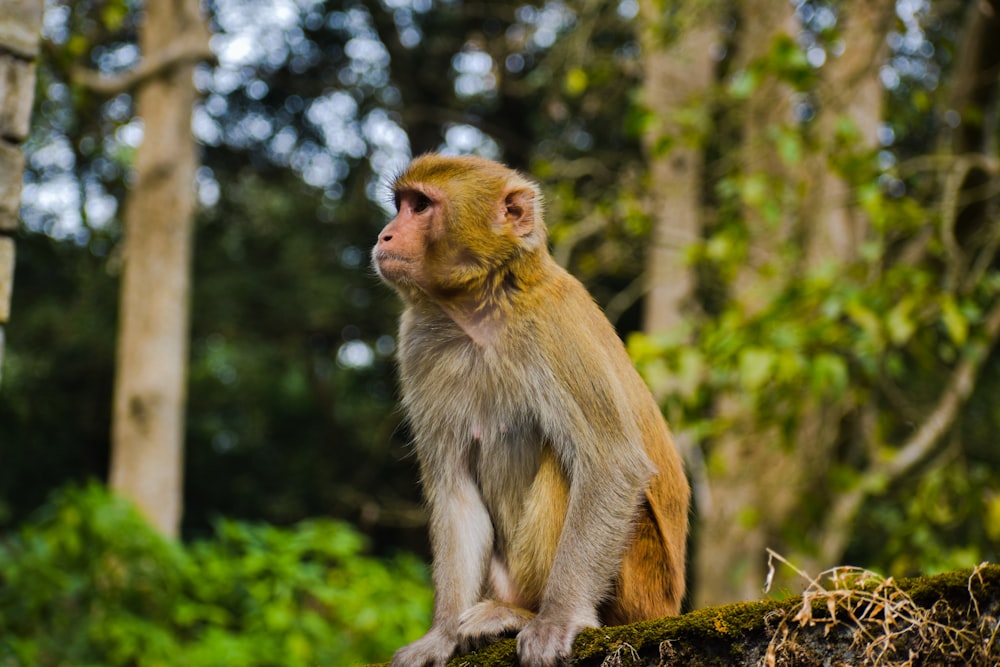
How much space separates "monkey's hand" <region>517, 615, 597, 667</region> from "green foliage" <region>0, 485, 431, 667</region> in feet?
14.6

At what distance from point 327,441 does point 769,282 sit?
17.0m

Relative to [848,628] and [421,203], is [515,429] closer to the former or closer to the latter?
[421,203]

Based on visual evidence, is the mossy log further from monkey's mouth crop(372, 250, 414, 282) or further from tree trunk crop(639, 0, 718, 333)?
tree trunk crop(639, 0, 718, 333)

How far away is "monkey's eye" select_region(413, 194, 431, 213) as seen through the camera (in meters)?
4.19

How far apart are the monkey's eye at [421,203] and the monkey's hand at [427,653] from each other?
1.55 meters

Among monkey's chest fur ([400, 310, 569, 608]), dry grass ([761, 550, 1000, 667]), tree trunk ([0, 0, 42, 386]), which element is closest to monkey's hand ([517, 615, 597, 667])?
monkey's chest fur ([400, 310, 569, 608])

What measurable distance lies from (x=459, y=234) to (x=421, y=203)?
0.22 m

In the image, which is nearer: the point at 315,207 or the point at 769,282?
the point at 769,282

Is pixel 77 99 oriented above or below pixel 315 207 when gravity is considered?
below

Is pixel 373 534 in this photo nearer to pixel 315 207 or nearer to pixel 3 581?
pixel 315 207

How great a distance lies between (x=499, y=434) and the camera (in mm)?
3977

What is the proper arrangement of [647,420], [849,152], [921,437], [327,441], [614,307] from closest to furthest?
[647,420], [849,152], [921,437], [614,307], [327,441]

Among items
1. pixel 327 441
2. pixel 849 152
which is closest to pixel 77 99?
pixel 849 152

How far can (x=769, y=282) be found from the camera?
23.0 ft
